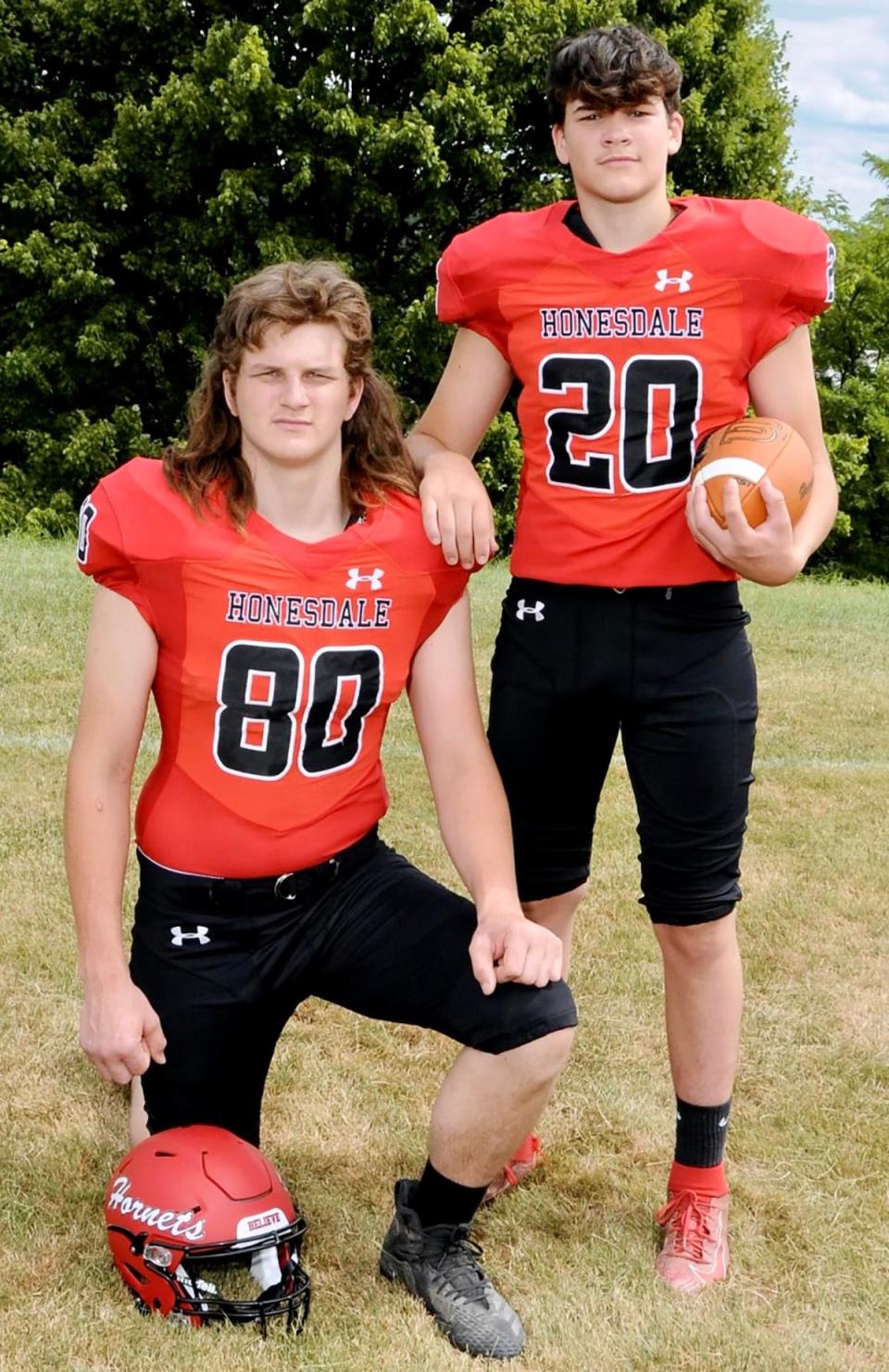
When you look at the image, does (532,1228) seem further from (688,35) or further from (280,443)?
(688,35)

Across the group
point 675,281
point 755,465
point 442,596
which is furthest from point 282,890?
point 675,281

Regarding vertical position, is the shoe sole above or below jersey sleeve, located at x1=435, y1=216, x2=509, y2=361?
below

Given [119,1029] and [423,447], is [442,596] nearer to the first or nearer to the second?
[423,447]

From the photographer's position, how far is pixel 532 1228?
277cm

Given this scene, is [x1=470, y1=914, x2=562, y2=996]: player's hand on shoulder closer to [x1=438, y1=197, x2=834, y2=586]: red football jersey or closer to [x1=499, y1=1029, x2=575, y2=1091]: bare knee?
[x1=499, y1=1029, x2=575, y2=1091]: bare knee

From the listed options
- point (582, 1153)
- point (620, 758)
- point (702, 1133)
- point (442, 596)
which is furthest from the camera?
point (620, 758)

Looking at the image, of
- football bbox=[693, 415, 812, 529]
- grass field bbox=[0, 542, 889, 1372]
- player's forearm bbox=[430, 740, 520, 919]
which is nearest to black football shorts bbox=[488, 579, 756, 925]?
player's forearm bbox=[430, 740, 520, 919]

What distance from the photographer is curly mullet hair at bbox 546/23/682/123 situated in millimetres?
2350

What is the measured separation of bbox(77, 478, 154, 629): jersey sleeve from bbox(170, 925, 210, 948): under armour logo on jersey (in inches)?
20.8

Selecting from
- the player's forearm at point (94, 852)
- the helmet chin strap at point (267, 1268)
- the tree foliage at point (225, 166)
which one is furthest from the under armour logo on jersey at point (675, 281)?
the tree foliage at point (225, 166)

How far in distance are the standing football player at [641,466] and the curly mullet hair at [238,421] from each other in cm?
10

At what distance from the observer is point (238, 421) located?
261cm

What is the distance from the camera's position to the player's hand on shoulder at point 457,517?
2.46 meters

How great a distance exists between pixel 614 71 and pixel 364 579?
92cm
